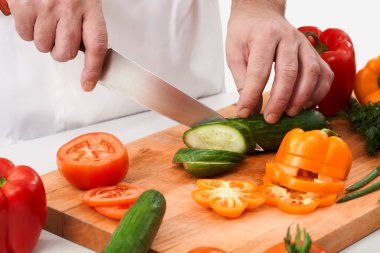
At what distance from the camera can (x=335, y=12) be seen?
4.64 meters

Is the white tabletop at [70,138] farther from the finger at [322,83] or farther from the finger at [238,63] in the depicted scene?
the finger at [322,83]

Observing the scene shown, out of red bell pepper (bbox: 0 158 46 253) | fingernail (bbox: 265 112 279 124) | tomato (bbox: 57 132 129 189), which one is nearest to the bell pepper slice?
fingernail (bbox: 265 112 279 124)

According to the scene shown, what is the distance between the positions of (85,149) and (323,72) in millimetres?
778

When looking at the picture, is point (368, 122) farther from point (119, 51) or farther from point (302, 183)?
point (119, 51)

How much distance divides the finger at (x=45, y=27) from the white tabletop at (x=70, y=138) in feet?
1.34

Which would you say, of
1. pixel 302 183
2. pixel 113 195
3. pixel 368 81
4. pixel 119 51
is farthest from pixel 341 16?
pixel 113 195

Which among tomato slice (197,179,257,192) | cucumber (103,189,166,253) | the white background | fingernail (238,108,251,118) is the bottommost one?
the white background

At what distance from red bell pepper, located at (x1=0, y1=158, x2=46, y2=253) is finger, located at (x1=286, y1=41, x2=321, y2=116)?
875 mm

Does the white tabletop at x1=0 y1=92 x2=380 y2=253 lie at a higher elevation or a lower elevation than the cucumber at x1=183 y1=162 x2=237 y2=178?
lower

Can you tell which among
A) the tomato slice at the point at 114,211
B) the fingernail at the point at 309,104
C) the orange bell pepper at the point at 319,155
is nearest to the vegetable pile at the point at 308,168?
the orange bell pepper at the point at 319,155

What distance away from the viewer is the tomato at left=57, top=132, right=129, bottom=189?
200 cm

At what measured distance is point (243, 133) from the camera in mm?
2266

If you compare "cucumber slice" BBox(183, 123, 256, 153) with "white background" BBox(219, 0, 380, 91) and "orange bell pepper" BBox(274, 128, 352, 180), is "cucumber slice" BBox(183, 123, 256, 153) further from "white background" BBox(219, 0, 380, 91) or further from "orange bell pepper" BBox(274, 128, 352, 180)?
"white background" BBox(219, 0, 380, 91)

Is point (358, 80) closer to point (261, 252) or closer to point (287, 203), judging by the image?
point (287, 203)
